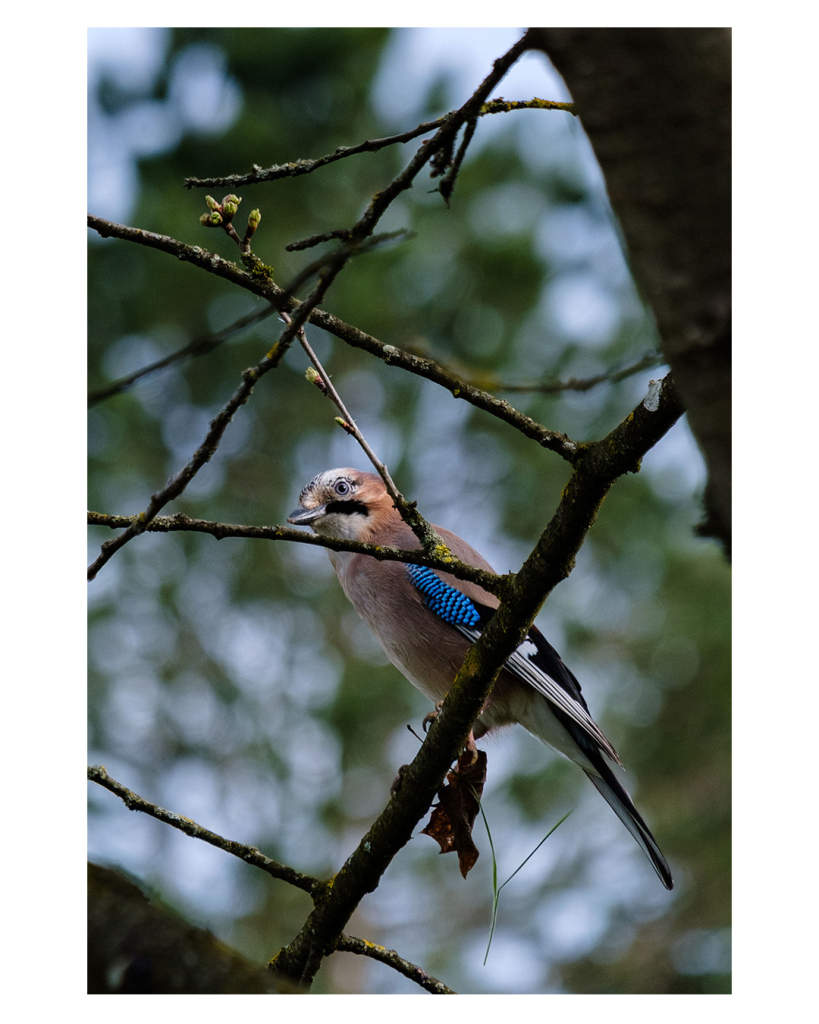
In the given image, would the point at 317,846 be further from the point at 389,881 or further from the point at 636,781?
the point at 636,781

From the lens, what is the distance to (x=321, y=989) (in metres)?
3.44

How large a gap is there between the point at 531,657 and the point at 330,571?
135 inches

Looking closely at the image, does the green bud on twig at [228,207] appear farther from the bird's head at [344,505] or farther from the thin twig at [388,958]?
the thin twig at [388,958]

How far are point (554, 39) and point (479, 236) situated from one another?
159 inches

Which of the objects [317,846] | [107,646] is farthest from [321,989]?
[107,646]

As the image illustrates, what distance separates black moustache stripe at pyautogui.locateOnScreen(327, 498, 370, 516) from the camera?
3188 mm

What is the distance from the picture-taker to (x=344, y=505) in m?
3.21

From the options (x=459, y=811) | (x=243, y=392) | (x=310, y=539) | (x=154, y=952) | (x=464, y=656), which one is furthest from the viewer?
(x=464, y=656)

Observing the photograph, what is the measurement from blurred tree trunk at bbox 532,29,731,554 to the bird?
1619 millimetres

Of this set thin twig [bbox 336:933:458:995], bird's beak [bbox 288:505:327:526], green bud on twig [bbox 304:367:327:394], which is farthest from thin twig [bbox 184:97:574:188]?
thin twig [bbox 336:933:458:995]

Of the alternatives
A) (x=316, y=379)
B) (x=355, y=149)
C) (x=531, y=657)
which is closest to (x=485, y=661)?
(x=316, y=379)

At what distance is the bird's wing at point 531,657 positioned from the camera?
2.72 metres

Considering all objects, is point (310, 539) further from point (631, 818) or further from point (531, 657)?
point (631, 818)

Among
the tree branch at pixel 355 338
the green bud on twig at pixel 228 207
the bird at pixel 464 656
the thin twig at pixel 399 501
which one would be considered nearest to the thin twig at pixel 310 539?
the thin twig at pixel 399 501
